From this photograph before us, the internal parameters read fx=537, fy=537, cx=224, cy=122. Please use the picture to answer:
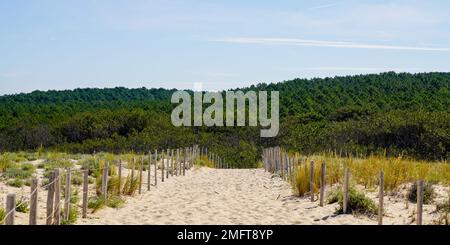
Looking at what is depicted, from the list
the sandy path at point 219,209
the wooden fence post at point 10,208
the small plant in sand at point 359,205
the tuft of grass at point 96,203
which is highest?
the wooden fence post at point 10,208

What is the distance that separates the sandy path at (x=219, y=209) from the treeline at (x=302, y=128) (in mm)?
5344

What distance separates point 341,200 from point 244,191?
5.53 metres

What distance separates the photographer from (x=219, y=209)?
12492mm

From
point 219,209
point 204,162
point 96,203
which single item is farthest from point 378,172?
point 204,162

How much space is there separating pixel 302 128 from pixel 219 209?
39.9m

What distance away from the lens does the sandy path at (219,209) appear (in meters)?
10.7

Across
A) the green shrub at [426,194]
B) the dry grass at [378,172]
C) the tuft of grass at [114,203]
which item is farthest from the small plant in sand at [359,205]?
the tuft of grass at [114,203]

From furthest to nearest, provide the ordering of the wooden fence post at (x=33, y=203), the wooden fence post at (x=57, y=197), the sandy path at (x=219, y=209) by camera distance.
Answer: the sandy path at (x=219, y=209)
the wooden fence post at (x=57, y=197)
the wooden fence post at (x=33, y=203)

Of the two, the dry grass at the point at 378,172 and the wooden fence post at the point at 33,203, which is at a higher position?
the wooden fence post at the point at 33,203

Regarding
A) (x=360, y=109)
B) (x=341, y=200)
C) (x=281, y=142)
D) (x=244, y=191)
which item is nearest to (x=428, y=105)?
(x=360, y=109)

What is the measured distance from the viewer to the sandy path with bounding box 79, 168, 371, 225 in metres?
10.7

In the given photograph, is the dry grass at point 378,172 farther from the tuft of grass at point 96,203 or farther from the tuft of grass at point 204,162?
the tuft of grass at point 204,162

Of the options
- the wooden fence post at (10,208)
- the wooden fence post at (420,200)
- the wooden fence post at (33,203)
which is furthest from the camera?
the wooden fence post at (420,200)
